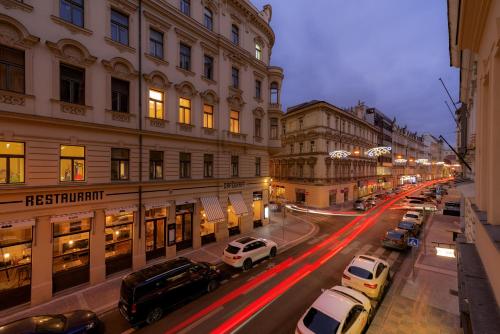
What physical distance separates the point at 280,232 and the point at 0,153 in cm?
1987

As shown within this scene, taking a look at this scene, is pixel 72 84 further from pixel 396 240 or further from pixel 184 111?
pixel 396 240

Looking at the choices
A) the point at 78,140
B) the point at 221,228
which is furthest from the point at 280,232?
the point at 78,140

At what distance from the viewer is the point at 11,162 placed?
10734 millimetres

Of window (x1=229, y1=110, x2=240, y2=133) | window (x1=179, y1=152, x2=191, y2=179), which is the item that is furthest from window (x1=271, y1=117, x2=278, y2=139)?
window (x1=179, y1=152, x2=191, y2=179)

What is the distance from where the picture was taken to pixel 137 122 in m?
15.0

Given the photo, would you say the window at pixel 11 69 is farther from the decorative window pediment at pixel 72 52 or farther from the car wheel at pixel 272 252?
the car wheel at pixel 272 252

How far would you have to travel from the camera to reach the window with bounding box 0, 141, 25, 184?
10516 millimetres

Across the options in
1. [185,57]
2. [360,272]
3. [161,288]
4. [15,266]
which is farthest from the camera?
[185,57]

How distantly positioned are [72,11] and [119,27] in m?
2.38

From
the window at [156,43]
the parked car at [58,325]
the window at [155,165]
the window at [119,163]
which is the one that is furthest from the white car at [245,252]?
the window at [156,43]

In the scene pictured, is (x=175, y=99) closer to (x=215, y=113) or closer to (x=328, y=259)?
(x=215, y=113)

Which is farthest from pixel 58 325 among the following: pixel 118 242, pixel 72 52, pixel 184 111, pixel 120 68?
pixel 184 111

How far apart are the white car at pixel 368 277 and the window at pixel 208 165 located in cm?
1235

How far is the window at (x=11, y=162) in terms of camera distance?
1052cm
